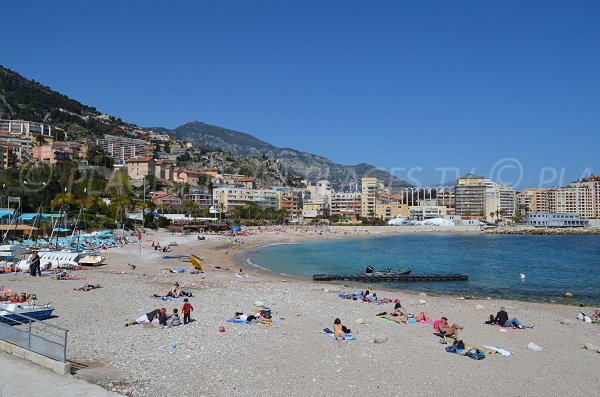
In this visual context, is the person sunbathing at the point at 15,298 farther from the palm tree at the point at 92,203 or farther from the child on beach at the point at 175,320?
the palm tree at the point at 92,203

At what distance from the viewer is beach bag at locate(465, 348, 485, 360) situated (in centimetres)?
1175

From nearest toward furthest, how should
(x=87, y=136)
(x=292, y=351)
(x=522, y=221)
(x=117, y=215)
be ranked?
(x=292, y=351)
(x=117, y=215)
(x=522, y=221)
(x=87, y=136)

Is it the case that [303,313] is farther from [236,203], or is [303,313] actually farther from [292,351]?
[236,203]

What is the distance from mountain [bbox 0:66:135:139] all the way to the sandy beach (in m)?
171

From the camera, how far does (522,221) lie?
158 m

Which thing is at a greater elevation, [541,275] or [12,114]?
[12,114]

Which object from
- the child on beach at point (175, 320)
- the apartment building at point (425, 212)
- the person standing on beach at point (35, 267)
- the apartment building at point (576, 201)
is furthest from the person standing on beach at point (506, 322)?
the apartment building at point (576, 201)

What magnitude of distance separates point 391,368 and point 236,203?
421 feet

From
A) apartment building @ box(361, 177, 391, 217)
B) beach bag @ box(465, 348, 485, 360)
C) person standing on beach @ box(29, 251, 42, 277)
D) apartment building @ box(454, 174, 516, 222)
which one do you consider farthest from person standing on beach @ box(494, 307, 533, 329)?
apartment building @ box(454, 174, 516, 222)

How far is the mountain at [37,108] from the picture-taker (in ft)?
549

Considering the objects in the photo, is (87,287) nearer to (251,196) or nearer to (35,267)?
(35,267)

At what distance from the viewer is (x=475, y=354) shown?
11836 millimetres

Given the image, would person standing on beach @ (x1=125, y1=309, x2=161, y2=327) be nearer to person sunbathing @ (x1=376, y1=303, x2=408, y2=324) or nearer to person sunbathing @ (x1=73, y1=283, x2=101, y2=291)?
person sunbathing @ (x1=73, y1=283, x2=101, y2=291)

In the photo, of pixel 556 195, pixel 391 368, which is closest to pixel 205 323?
pixel 391 368
